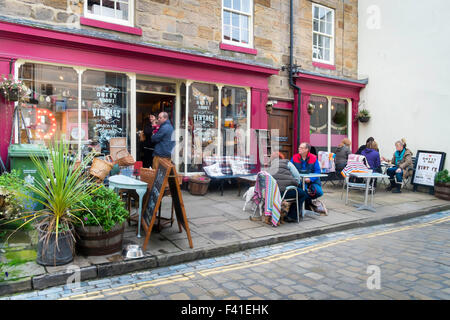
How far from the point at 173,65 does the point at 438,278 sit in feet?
23.9

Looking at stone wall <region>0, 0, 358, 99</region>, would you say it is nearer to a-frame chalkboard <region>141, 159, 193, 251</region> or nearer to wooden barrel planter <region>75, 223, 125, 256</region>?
a-frame chalkboard <region>141, 159, 193, 251</region>

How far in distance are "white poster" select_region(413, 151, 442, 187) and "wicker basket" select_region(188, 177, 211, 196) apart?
704cm

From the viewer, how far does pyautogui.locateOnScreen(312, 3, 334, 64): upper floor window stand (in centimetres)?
1223

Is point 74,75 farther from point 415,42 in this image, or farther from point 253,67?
point 415,42

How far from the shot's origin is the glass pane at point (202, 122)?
9.50 m

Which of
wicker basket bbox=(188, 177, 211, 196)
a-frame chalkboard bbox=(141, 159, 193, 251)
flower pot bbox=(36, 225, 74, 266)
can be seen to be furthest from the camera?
wicker basket bbox=(188, 177, 211, 196)

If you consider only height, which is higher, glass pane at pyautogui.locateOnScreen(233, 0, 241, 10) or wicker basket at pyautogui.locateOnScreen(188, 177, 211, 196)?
glass pane at pyautogui.locateOnScreen(233, 0, 241, 10)

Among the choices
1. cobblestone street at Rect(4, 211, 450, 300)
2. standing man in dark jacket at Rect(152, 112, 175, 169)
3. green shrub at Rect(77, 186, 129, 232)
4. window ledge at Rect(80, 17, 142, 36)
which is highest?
window ledge at Rect(80, 17, 142, 36)

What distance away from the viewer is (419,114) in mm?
11484

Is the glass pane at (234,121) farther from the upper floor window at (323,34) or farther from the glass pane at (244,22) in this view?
the upper floor window at (323,34)

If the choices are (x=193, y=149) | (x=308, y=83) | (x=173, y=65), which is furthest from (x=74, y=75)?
(x=308, y=83)

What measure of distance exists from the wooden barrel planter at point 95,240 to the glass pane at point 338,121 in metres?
10.2

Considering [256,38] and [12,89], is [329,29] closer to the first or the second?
[256,38]

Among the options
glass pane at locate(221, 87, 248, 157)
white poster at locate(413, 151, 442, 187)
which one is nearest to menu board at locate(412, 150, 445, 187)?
white poster at locate(413, 151, 442, 187)
